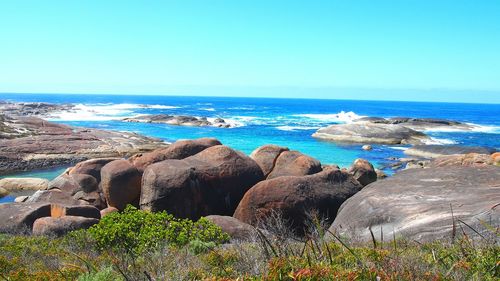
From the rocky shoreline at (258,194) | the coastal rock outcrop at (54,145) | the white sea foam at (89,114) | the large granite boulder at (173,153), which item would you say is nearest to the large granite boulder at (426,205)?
the rocky shoreline at (258,194)

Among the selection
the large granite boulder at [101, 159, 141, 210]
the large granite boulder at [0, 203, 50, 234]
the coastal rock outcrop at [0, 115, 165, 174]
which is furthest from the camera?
the coastal rock outcrop at [0, 115, 165, 174]

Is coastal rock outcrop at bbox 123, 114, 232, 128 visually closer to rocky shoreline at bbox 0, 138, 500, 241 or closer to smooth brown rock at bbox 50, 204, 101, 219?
rocky shoreline at bbox 0, 138, 500, 241

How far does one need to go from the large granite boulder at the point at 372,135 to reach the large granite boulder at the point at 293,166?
101 ft

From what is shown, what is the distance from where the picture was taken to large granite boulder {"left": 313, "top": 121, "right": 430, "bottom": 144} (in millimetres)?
48062

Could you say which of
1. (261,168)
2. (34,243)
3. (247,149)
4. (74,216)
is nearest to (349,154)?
(247,149)

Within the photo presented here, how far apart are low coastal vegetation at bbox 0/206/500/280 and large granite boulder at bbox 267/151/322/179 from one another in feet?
21.3

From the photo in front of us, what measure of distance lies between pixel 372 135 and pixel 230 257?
144 feet

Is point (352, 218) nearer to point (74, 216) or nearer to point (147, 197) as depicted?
point (147, 197)

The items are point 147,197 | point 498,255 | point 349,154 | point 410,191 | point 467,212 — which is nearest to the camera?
point 498,255

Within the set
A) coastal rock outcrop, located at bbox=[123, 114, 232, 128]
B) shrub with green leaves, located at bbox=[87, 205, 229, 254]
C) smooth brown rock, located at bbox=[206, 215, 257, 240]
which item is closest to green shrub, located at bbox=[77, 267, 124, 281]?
shrub with green leaves, located at bbox=[87, 205, 229, 254]

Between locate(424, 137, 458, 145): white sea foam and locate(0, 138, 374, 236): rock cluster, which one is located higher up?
locate(0, 138, 374, 236): rock cluster

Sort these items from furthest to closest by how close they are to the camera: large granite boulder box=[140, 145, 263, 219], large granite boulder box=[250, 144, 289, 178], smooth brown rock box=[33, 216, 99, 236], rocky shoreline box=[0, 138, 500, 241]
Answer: large granite boulder box=[250, 144, 289, 178], large granite boulder box=[140, 145, 263, 219], smooth brown rock box=[33, 216, 99, 236], rocky shoreline box=[0, 138, 500, 241]

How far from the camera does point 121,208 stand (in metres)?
17.3

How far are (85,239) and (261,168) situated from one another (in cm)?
910
